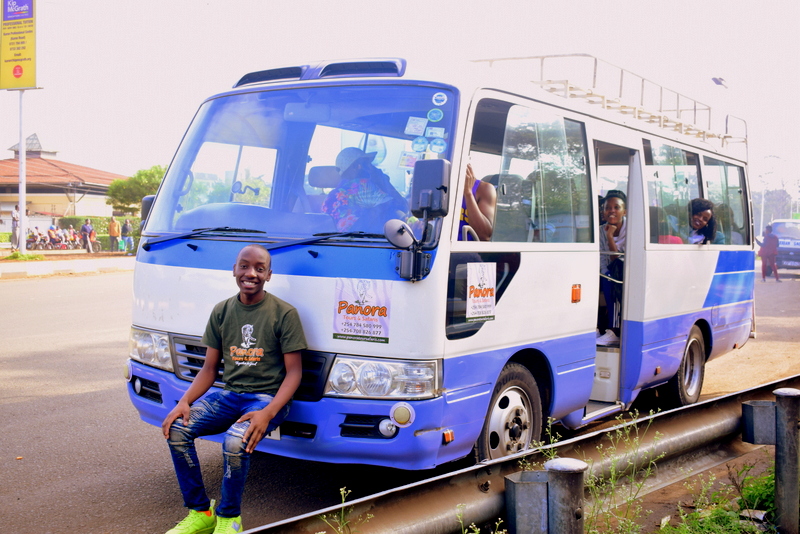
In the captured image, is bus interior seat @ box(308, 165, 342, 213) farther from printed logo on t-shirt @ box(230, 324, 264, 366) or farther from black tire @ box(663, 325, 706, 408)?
black tire @ box(663, 325, 706, 408)

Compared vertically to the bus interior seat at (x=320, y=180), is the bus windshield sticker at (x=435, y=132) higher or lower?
higher

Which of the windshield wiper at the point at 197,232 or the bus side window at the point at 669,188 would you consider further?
the bus side window at the point at 669,188

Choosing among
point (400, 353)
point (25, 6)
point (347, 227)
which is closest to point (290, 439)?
point (400, 353)

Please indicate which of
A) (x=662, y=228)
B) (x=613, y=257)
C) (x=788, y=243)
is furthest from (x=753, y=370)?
(x=788, y=243)

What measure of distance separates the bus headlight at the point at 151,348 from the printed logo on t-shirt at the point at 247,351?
682 millimetres

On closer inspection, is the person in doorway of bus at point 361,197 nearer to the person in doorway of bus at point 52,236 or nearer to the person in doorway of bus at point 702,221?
the person in doorway of bus at point 702,221

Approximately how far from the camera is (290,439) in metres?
4.26

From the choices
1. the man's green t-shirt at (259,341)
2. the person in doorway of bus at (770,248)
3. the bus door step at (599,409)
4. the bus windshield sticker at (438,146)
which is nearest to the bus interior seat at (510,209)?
the bus windshield sticker at (438,146)

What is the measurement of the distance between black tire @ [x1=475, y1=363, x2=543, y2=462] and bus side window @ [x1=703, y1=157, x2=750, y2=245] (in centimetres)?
386

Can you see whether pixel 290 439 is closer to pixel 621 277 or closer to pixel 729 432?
pixel 729 432

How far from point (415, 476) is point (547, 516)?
2847 millimetres

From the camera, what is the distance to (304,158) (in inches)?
185

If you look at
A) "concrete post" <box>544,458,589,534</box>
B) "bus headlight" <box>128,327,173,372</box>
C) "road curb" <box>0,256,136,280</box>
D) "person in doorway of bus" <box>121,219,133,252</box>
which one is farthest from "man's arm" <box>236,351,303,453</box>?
"person in doorway of bus" <box>121,219,133,252</box>

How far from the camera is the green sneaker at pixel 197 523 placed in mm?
4039
